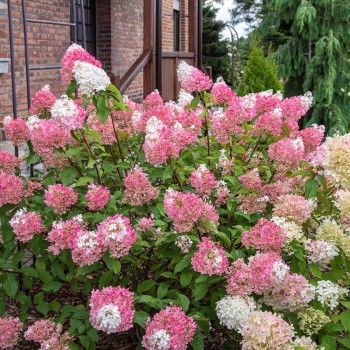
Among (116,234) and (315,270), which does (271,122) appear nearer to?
(315,270)

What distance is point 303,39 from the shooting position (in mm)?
10078

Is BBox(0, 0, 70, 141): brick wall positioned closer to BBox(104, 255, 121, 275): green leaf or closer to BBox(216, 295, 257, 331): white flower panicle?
BBox(104, 255, 121, 275): green leaf

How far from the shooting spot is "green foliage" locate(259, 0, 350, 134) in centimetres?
959

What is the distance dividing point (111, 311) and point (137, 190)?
0.60 metres

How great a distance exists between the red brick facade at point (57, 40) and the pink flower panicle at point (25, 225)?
140 inches

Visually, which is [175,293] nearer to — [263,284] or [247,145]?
[263,284]

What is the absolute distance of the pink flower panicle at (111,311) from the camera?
173 cm

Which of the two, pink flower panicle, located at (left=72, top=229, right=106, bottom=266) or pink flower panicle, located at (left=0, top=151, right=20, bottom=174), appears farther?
pink flower panicle, located at (left=0, top=151, right=20, bottom=174)

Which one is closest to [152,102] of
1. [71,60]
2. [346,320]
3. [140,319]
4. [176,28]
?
[71,60]

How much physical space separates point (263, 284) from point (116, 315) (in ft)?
1.67

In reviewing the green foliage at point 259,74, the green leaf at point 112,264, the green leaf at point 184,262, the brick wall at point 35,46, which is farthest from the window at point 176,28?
the green leaf at point 112,264

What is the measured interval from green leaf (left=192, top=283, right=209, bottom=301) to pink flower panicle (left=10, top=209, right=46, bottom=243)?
2.34 ft

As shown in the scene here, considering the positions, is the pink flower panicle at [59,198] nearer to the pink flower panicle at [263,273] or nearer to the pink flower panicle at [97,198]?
the pink flower panicle at [97,198]

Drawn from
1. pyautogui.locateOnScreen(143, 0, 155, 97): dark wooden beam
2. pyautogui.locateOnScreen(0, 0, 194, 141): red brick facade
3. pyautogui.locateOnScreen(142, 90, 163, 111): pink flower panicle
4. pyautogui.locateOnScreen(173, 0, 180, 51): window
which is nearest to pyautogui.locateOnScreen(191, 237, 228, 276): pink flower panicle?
pyautogui.locateOnScreen(142, 90, 163, 111): pink flower panicle
